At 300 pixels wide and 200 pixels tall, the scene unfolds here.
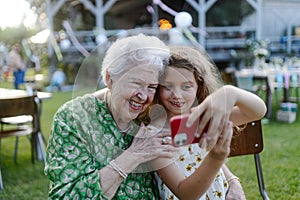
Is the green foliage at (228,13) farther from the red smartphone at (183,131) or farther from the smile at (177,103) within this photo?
the red smartphone at (183,131)

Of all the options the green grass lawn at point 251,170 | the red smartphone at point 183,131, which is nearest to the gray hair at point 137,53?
the red smartphone at point 183,131

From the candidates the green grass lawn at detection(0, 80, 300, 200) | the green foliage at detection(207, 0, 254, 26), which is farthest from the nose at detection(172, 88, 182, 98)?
the green foliage at detection(207, 0, 254, 26)

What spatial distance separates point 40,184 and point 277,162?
6.94ft

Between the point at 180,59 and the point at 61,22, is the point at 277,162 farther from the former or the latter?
the point at 61,22

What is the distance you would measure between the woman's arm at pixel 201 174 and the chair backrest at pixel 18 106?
2.44m

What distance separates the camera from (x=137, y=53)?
1012mm

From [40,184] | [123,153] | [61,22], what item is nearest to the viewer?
[123,153]

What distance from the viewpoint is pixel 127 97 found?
1.04 metres

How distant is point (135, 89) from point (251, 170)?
8.67ft

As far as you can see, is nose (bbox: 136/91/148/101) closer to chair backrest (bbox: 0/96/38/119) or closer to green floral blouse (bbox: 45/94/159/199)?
green floral blouse (bbox: 45/94/159/199)

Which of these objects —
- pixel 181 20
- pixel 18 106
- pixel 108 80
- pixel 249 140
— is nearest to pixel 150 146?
pixel 108 80

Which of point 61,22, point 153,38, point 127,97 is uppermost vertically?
point 61,22

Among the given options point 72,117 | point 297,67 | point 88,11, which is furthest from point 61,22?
point 72,117

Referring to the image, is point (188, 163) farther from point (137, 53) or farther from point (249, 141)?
point (249, 141)
